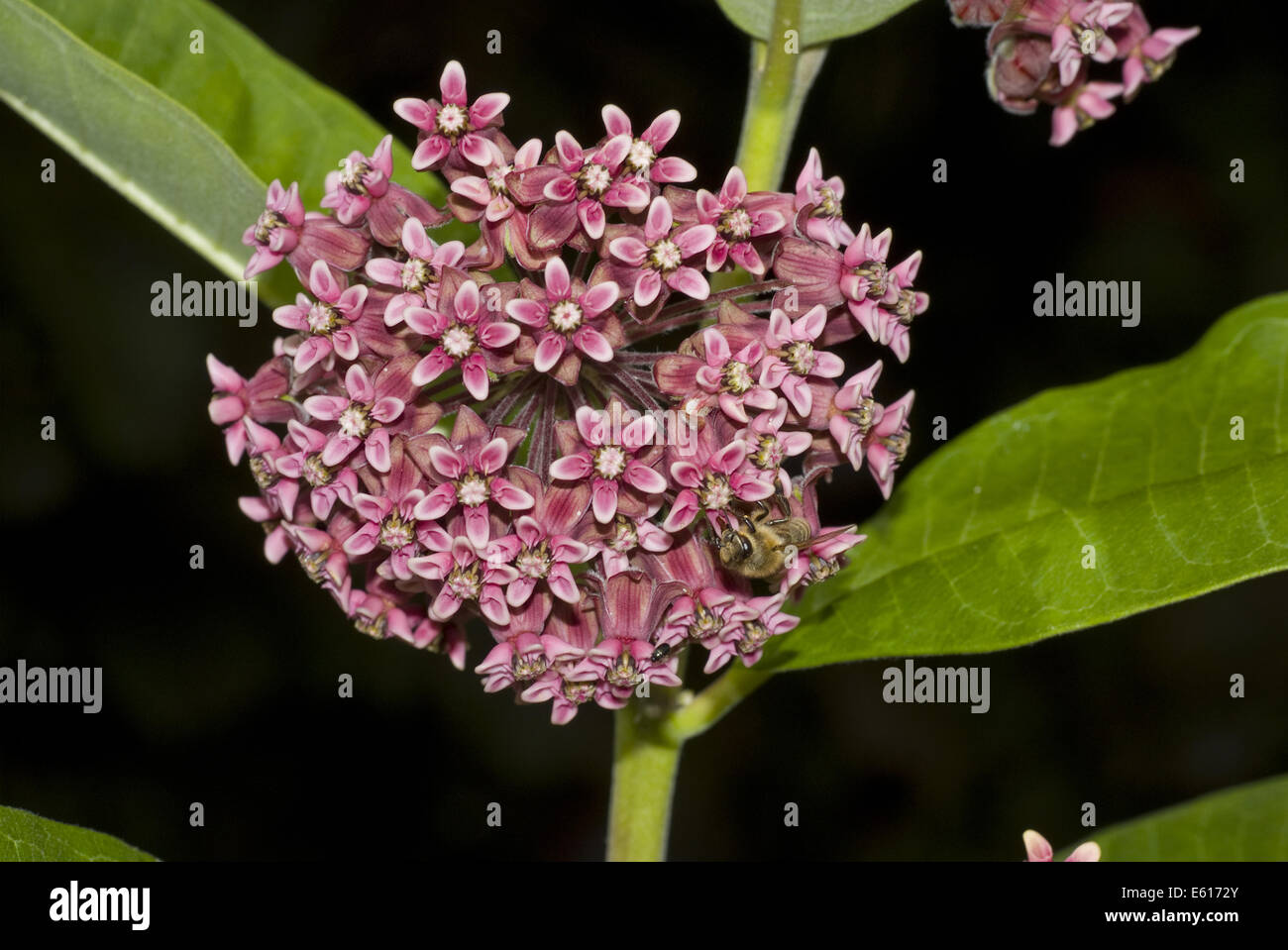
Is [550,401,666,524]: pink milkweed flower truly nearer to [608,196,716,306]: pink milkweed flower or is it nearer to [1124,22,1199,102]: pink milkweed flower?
[608,196,716,306]: pink milkweed flower

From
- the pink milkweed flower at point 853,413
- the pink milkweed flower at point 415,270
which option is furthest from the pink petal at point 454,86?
the pink milkweed flower at point 853,413

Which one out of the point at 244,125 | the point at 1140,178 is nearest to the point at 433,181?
the point at 244,125

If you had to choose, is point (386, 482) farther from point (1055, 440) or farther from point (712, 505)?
point (1055, 440)

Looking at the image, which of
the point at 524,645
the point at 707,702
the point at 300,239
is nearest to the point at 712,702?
the point at 707,702

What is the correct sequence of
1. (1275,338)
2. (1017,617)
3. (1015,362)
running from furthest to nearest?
(1015,362) → (1275,338) → (1017,617)

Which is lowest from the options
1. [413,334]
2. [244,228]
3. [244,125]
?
[413,334]

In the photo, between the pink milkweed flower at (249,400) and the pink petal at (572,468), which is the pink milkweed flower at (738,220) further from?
the pink milkweed flower at (249,400)

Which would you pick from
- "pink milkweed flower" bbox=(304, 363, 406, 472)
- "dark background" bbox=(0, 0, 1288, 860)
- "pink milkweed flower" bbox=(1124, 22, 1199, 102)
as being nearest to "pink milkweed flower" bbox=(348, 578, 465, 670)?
"pink milkweed flower" bbox=(304, 363, 406, 472)
